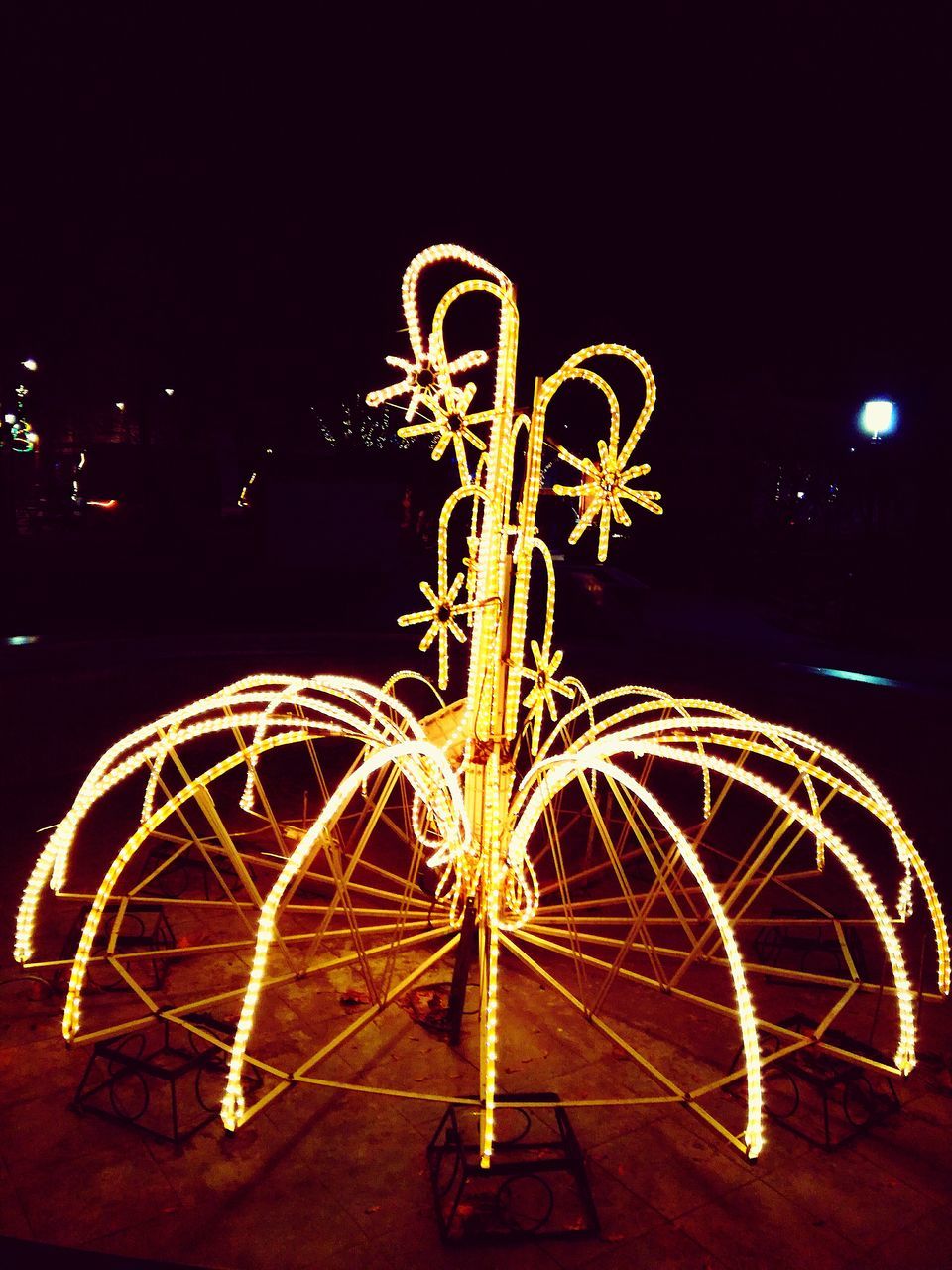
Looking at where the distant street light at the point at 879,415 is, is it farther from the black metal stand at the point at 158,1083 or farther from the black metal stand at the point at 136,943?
the black metal stand at the point at 158,1083

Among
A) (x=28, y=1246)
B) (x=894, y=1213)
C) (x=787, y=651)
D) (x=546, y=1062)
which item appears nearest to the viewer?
(x=28, y=1246)

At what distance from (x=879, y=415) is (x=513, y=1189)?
25469mm

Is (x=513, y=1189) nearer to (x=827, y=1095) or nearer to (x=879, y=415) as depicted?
(x=827, y=1095)

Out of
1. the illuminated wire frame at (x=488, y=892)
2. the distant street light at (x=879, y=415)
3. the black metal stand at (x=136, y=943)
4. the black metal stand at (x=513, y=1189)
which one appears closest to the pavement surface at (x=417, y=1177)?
the black metal stand at (x=513, y=1189)

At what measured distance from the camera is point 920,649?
22422 mm

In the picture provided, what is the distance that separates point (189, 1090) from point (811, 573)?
28.8 metres


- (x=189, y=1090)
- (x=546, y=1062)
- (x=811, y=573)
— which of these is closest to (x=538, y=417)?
(x=546, y=1062)

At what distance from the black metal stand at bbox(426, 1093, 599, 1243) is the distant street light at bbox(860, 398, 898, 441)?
82.0 feet

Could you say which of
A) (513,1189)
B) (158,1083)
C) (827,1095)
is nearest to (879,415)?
(827,1095)

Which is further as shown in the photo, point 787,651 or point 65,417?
point 65,417

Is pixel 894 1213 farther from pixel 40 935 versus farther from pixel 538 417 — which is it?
pixel 40 935

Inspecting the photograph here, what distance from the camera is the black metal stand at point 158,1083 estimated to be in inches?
231

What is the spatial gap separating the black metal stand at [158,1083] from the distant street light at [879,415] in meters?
25.4

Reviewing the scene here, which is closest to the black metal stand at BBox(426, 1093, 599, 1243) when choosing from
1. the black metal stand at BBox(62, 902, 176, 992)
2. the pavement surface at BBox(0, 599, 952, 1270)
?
the pavement surface at BBox(0, 599, 952, 1270)
